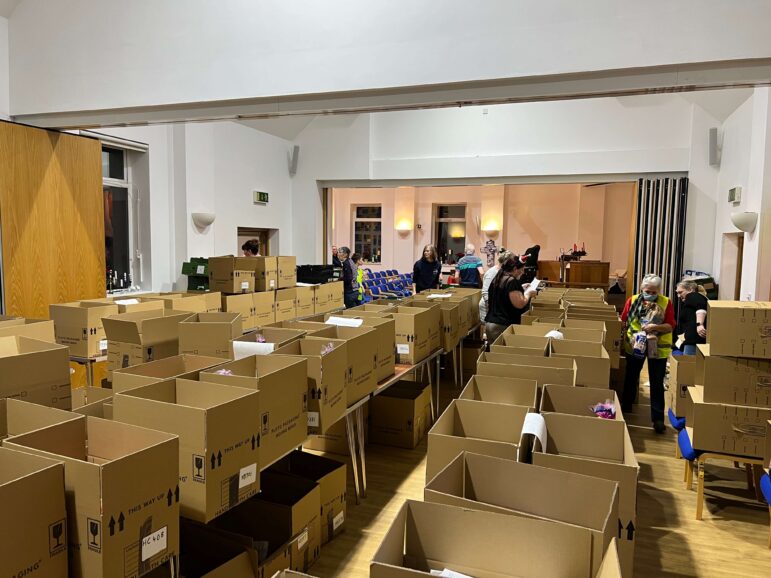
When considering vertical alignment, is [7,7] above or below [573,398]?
above

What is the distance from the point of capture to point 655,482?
3875 mm

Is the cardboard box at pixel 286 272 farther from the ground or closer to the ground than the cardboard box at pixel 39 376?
farther from the ground

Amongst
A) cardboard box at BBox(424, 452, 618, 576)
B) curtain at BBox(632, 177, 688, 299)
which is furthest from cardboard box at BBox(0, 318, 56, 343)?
curtain at BBox(632, 177, 688, 299)

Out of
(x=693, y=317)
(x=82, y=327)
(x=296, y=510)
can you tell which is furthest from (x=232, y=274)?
(x=693, y=317)

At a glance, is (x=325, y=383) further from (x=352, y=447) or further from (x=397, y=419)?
(x=397, y=419)

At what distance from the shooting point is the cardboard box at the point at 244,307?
19.7 ft

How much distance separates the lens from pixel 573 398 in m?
2.55

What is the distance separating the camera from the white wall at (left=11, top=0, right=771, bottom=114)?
11.2 feet

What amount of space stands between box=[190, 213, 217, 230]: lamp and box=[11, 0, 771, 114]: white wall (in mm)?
2710

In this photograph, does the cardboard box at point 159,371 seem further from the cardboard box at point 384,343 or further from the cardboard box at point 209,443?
the cardboard box at point 384,343

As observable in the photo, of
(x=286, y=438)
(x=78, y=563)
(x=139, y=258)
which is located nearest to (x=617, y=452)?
(x=286, y=438)

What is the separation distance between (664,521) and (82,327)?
168 inches

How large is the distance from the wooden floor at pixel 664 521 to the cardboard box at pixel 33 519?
1.51 meters

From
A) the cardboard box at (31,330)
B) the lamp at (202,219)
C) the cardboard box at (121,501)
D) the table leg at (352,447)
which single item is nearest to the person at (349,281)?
the lamp at (202,219)
